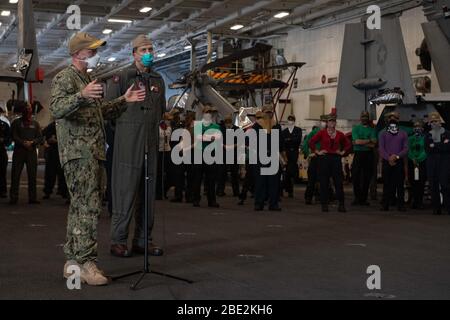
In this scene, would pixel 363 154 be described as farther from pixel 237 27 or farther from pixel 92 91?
pixel 237 27

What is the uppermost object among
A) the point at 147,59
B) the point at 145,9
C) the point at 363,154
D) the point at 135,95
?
the point at 145,9

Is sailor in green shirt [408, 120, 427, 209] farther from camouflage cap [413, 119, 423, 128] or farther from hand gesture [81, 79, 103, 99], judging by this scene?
hand gesture [81, 79, 103, 99]

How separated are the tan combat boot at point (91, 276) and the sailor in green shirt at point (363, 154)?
9.23 meters

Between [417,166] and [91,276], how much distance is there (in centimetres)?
926

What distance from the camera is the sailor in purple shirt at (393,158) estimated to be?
12.8 meters

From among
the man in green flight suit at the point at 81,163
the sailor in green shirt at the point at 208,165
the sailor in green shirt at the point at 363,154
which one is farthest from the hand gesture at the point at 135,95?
the sailor in green shirt at the point at 363,154

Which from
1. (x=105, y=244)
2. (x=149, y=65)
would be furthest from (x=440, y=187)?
(x=149, y=65)

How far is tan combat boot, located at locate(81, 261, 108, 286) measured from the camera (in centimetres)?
534

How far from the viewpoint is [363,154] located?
1416 centimetres

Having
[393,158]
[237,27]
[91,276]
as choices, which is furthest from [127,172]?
[237,27]

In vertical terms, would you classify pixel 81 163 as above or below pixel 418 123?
below

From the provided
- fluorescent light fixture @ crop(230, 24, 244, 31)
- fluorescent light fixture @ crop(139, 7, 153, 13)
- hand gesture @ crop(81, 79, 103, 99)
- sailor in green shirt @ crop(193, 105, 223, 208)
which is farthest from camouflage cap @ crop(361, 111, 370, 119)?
fluorescent light fixture @ crop(230, 24, 244, 31)

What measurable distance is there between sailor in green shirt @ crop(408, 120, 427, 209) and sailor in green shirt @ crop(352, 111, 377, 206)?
865 millimetres
